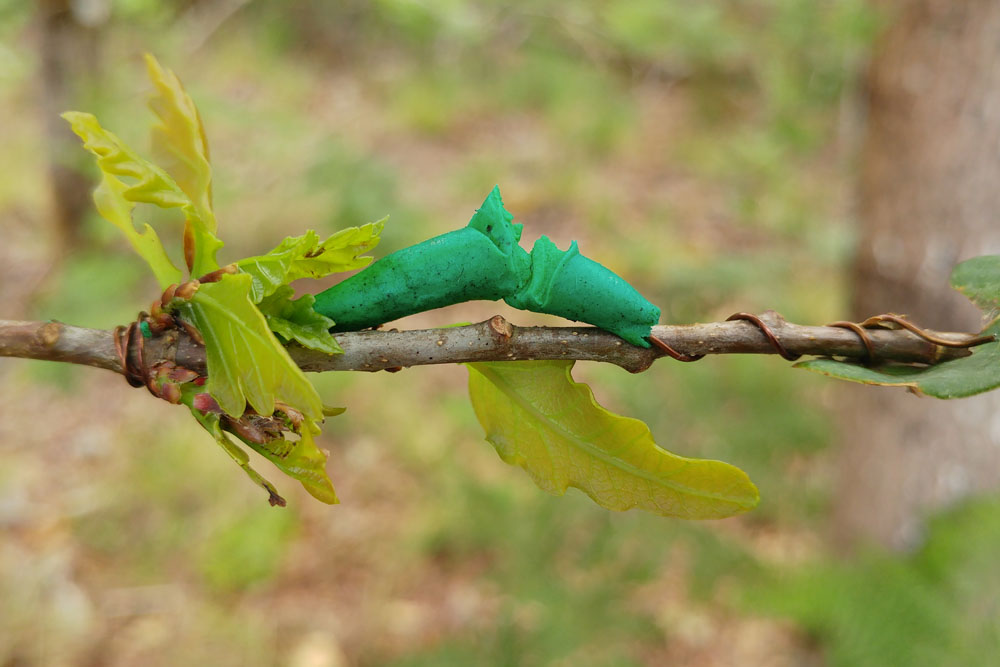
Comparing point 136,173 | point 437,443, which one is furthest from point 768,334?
point 437,443

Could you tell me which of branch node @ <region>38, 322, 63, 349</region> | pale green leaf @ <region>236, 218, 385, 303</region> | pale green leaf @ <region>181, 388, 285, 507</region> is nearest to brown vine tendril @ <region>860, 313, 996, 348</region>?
pale green leaf @ <region>236, 218, 385, 303</region>

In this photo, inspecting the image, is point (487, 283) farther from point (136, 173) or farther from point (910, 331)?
point (910, 331)

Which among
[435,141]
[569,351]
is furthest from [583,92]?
[569,351]

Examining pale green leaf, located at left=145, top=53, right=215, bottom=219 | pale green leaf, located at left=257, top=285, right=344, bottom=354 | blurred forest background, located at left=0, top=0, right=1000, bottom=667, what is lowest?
blurred forest background, located at left=0, top=0, right=1000, bottom=667

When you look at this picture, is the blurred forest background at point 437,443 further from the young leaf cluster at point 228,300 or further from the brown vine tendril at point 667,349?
the young leaf cluster at point 228,300

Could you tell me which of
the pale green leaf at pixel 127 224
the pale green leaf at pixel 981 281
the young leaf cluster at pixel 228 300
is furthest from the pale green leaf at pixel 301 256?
the pale green leaf at pixel 981 281

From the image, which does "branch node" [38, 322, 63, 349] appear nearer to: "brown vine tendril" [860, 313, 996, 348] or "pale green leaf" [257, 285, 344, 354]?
"pale green leaf" [257, 285, 344, 354]
